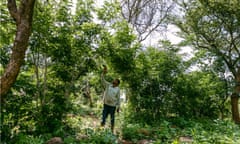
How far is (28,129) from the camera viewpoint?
687 cm

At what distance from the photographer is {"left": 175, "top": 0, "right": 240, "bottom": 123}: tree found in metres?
14.2

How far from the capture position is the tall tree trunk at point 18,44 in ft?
17.4

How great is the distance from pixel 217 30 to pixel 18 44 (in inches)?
475

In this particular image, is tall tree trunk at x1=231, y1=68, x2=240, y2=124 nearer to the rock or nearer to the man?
the man

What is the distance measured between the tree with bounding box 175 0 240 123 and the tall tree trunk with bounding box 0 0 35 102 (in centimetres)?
996

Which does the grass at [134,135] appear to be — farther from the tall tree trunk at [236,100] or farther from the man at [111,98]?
the tall tree trunk at [236,100]

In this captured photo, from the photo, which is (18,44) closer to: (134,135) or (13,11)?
(13,11)

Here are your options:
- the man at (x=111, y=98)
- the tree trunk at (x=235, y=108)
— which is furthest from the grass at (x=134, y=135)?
the tree trunk at (x=235, y=108)

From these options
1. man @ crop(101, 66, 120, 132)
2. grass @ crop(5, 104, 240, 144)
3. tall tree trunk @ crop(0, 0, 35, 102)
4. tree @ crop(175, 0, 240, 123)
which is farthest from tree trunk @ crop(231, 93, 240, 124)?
tall tree trunk @ crop(0, 0, 35, 102)

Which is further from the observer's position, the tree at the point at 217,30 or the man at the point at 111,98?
the tree at the point at 217,30

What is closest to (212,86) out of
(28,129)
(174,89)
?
(174,89)

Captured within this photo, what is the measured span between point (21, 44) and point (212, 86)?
Answer: 8.75 m

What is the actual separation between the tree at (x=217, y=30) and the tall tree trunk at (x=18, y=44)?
9.96m

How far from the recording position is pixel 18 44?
17.9 ft
